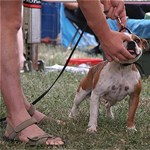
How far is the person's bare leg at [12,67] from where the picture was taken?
9.40ft

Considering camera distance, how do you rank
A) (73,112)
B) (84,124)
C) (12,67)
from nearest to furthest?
(12,67)
(84,124)
(73,112)

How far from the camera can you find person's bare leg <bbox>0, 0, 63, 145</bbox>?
2.87 metres

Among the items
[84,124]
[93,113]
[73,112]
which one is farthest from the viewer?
[73,112]

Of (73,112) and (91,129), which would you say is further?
(73,112)

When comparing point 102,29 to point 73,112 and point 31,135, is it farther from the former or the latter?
point 73,112

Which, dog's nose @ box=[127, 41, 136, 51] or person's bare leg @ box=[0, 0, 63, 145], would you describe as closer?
person's bare leg @ box=[0, 0, 63, 145]

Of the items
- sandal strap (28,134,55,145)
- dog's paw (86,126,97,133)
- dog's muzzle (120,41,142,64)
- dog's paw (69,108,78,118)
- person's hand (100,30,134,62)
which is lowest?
dog's paw (69,108,78,118)

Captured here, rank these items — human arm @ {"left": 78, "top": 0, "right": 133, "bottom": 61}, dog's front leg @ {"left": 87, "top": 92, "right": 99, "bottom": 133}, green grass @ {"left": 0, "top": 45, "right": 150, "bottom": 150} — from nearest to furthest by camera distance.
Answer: human arm @ {"left": 78, "top": 0, "right": 133, "bottom": 61}, green grass @ {"left": 0, "top": 45, "right": 150, "bottom": 150}, dog's front leg @ {"left": 87, "top": 92, "right": 99, "bottom": 133}

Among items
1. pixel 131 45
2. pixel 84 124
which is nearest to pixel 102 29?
pixel 131 45

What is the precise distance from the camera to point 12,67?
2928mm

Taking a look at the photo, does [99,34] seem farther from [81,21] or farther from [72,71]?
[81,21]

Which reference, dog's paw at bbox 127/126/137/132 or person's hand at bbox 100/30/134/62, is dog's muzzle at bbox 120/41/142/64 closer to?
person's hand at bbox 100/30/134/62

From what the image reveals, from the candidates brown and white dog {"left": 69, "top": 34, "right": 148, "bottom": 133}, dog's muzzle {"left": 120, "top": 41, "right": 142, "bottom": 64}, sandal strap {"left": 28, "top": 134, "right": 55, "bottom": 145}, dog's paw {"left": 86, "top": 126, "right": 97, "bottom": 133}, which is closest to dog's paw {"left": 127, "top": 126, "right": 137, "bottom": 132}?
brown and white dog {"left": 69, "top": 34, "right": 148, "bottom": 133}

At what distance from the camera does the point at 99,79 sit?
11.1ft
